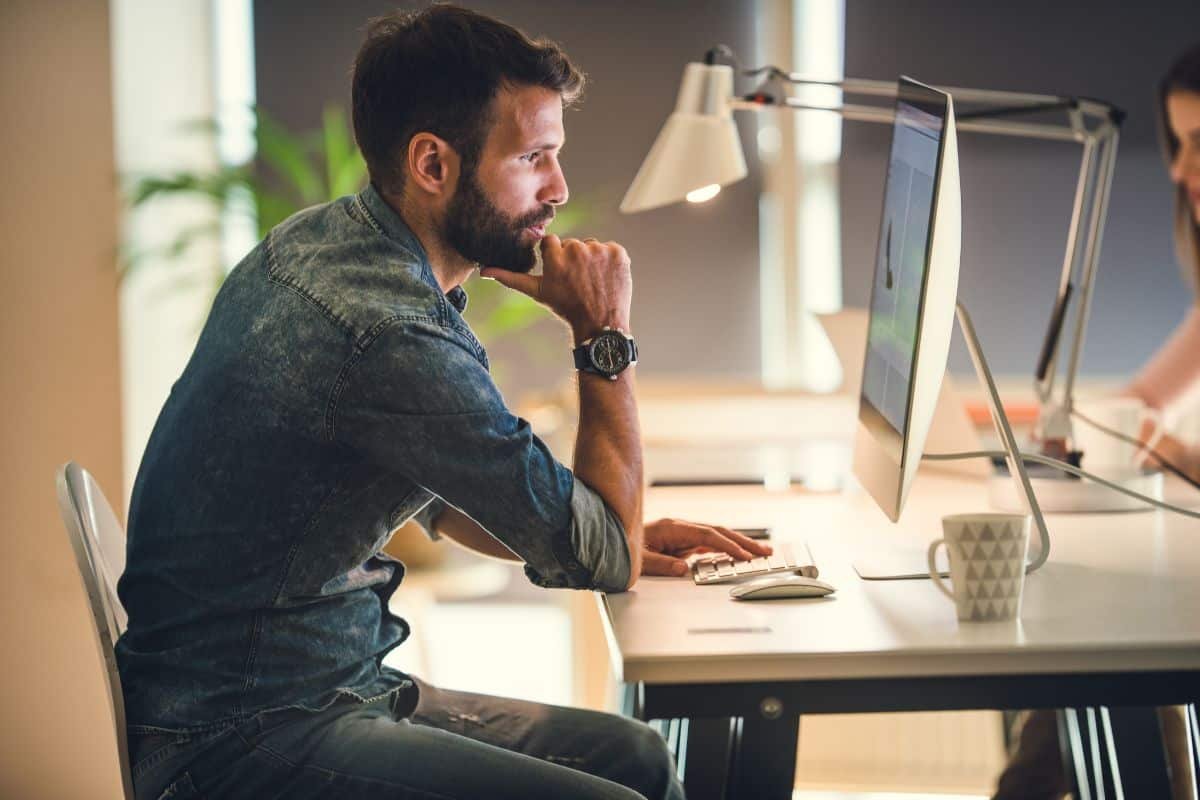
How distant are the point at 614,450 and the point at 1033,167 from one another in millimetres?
2953

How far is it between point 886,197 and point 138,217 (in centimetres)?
201

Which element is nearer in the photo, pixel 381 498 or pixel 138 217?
pixel 381 498

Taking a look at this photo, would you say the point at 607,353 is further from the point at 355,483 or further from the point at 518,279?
the point at 355,483

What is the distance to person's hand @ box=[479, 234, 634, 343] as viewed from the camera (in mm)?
1443

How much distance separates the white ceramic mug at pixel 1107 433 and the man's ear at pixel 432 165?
1135 millimetres

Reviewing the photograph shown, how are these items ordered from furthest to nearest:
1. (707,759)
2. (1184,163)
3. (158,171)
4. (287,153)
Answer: (287,153), (158,171), (1184,163), (707,759)

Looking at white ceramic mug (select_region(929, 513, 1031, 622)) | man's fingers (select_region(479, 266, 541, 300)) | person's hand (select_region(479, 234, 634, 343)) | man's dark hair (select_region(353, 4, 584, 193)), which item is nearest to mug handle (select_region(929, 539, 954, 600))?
white ceramic mug (select_region(929, 513, 1031, 622))

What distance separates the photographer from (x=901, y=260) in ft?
4.90

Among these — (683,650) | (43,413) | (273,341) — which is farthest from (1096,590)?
(43,413)

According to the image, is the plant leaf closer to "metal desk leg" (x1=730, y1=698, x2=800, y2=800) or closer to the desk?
the desk

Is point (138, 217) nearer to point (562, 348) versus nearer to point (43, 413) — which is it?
point (43, 413)

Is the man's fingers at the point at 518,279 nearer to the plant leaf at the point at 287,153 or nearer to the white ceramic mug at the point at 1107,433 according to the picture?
the white ceramic mug at the point at 1107,433

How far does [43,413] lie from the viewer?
284 cm

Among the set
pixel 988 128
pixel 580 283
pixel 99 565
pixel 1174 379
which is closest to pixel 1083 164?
Result: pixel 988 128
